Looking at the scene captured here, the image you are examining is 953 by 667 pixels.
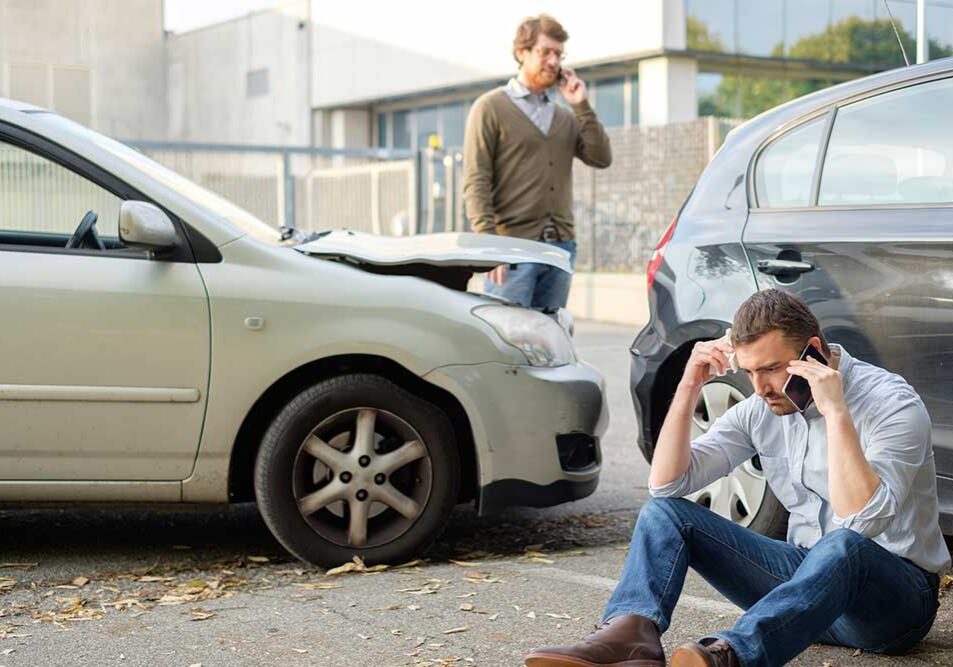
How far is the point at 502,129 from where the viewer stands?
257 inches

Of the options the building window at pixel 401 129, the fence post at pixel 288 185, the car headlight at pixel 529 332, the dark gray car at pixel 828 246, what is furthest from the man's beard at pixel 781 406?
the building window at pixel 401 129

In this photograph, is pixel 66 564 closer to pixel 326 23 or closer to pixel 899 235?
pixel 899 235

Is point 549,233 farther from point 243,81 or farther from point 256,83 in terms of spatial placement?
point 243,81

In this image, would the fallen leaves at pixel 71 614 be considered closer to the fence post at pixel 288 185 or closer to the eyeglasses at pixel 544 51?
the eyeglasses at pixel 544 51

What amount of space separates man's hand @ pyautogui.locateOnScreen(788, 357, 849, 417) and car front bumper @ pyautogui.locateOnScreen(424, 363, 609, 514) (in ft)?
5.55

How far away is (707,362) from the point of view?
150 inches

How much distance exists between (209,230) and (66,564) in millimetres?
1307

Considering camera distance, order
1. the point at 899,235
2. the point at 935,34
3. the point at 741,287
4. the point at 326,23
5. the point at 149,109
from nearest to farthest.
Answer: the point at 899,235, the point at 741,287, the point at 935,34, the point at 326,23, the point at 149,109

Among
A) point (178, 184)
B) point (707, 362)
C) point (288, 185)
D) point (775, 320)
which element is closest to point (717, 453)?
point (707, 362)

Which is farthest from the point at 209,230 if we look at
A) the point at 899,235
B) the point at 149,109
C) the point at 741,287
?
A: the point at 149,109

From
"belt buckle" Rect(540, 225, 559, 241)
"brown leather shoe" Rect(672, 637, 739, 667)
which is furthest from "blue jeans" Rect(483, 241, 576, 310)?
"brown leather shoe" Rect(672, 637, 739, 667)

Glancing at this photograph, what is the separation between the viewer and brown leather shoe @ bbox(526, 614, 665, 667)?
11.2ft

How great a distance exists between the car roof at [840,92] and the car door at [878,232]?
1.5 inches

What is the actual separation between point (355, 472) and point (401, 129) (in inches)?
958
